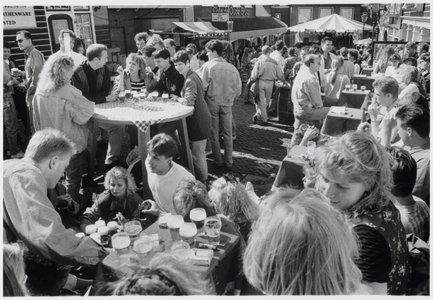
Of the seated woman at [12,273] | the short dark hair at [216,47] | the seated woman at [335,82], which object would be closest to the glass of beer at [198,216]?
the seated woman at [12,273]

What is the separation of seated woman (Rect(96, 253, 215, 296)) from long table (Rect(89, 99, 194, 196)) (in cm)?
286

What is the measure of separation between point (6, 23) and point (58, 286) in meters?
11.5

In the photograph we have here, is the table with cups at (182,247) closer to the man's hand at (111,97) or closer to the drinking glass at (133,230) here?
the drinking glass at (133,230)

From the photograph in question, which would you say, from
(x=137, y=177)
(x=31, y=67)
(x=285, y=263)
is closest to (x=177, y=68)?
(x=137, y=177)

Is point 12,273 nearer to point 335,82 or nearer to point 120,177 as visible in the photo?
point 120,177

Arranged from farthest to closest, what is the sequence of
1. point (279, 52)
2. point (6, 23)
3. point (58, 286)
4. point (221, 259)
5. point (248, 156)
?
1. point (6, 23)
2. point (279, 52)
3. point (248, 156)
4. point (58, 286)
5. point (221, 259)

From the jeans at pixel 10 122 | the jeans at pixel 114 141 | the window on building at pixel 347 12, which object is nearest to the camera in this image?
the jeans at pixel 114 141

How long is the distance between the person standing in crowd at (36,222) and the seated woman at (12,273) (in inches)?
16.1

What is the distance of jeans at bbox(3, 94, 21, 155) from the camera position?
5461 millimetres

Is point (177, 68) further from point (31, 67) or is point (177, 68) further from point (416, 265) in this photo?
point (416, 265)

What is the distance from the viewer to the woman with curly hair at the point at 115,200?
3.24m

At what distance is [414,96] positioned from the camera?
3342 millimetres

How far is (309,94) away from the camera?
17.2 feet

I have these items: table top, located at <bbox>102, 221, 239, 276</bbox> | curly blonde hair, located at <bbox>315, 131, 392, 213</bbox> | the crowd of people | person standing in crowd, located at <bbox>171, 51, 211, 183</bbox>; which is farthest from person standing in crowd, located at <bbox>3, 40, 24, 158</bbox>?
curly blonde hair, located at <bbox>315, 131, 392, 213</bbox>
